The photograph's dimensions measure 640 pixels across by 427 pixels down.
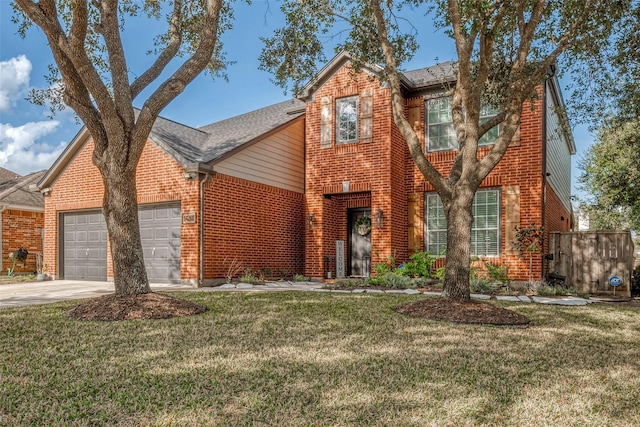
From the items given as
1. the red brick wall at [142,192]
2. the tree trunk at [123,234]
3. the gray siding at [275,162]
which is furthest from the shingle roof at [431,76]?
the tree trunk at [123,234]

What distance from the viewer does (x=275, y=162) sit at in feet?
43.7

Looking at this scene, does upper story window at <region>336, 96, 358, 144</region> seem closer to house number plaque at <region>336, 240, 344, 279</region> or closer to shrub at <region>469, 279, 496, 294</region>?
house number plaque at <region>336, 240, 344, 279</region>

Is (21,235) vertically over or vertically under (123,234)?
under

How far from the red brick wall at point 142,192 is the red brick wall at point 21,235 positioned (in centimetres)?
306

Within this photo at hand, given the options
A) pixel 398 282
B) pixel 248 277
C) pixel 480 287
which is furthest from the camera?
pixel 248 277

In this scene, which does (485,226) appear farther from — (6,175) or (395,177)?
(6,175)

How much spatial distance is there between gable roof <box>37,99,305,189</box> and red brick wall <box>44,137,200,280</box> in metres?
0.26

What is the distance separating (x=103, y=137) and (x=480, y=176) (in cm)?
603

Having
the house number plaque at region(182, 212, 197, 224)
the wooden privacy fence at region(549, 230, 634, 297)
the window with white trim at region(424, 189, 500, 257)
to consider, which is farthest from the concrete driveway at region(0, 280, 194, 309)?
the wooden privacy fence at region(549, 230, 634, 297)

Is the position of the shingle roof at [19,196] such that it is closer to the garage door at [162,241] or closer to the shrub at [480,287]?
the garage door at [162,241]

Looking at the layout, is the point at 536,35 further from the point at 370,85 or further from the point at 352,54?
the point at 370,85

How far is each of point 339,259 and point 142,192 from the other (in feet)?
19.5

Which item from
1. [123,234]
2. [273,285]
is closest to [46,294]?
[123,234]

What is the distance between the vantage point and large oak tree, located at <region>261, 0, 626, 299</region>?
678cm
